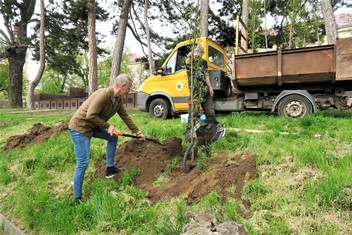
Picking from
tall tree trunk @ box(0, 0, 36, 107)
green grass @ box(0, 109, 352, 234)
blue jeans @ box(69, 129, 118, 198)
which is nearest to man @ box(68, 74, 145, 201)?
blue jeans @ box(69, 129, 118, 198)

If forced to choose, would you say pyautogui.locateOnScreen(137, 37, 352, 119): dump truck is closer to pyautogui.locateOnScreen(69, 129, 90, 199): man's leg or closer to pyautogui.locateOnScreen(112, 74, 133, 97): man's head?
pyautogui.locateOnScreen(112, 74, 133, 97): man's head

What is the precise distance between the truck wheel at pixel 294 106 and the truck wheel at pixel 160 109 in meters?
3.65

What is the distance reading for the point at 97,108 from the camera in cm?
418

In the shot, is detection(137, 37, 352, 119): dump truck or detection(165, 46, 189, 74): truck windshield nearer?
detection(137, 37, 352, 119): dump truck

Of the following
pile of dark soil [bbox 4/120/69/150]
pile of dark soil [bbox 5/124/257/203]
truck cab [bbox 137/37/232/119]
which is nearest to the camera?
pile of dark soil [bbox 5/124/257/203]

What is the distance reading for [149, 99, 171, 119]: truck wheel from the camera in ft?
32.3

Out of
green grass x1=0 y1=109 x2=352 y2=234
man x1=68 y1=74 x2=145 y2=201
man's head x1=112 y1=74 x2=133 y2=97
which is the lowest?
green grass x1=0 y1=109 x2=352 y2=234

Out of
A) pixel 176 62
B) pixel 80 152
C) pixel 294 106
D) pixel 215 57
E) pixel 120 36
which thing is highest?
pixel 120 36

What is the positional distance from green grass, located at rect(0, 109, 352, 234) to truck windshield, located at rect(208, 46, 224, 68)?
3.97m

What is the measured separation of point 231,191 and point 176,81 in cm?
628

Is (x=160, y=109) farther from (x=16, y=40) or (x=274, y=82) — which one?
(x=16, y=40)

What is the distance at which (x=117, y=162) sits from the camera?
5504mm

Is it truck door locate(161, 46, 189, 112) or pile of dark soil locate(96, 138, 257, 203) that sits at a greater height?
truck door locate(161, 46, 189, 112)

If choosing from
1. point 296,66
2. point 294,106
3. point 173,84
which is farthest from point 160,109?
point 296,66
